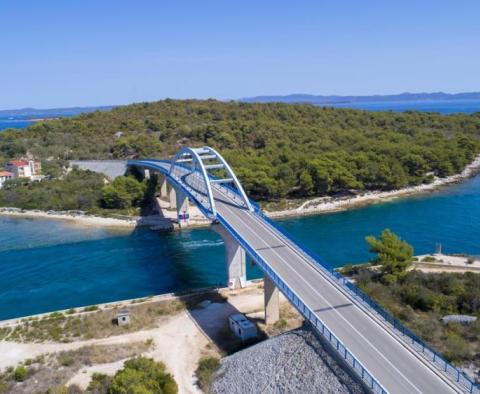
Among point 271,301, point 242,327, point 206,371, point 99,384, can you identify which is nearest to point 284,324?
point 271,301

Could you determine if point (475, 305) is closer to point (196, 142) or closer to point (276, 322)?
point (276, 322)

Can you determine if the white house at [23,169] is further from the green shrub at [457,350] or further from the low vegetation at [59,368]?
the green shrub at [457,350]

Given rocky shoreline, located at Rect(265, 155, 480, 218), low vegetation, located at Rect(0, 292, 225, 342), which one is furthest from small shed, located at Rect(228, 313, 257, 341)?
rocky shoreline, located at Rect(265, 155, 480, 218)

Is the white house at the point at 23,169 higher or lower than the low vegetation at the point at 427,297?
higher

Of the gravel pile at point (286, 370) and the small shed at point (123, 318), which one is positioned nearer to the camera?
the gravel pile at point (286, 370)

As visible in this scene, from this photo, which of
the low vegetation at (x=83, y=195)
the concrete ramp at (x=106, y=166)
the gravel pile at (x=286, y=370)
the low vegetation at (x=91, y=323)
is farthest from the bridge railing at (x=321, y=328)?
the concrete ramp at (x=106, y=166)
